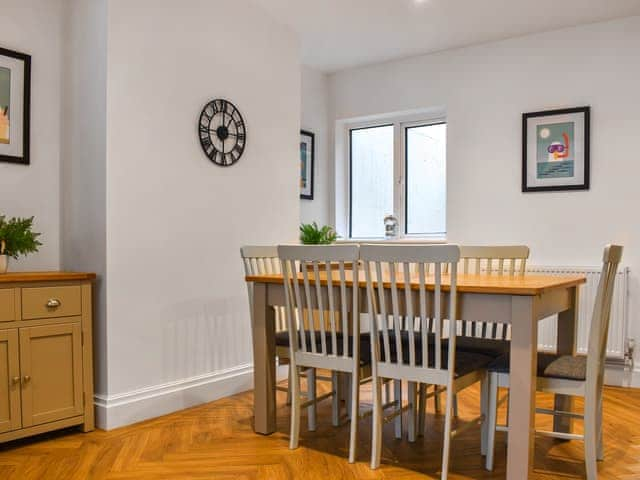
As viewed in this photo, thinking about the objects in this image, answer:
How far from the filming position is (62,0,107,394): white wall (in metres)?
3.02

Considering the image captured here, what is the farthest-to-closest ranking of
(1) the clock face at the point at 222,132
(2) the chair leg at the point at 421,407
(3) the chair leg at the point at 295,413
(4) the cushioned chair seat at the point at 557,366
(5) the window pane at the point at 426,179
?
1. (5) the window pane at the point at 426,179
2. (1) the clock face at the point at 222,132
3. (2) the chair leg at the point at 421,407
4. (3) the chair leg at the point at 295,413
5. (4) the cushioned chair seat at the point at 557,366

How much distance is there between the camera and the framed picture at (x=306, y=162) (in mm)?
5070

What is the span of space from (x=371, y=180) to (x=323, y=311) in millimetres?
2912

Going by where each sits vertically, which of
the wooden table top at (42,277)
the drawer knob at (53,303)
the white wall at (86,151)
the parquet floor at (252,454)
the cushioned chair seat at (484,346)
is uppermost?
the white wall at (86,151)

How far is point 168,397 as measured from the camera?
3287 mm

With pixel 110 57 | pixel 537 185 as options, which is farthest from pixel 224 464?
pixel 537 185

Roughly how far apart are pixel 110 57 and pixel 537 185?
3.02 metres

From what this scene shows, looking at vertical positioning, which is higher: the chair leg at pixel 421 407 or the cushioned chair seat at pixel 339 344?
the cushioned chair seat at pixel 339 344

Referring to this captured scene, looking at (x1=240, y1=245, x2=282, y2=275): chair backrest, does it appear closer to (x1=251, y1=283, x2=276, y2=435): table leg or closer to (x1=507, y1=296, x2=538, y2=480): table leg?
(x1=251, y1=283, x2=276, y2=435): table leg

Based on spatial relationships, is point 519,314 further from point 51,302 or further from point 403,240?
point 403,240

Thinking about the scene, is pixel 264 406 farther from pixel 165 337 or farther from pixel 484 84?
pixel 484 84

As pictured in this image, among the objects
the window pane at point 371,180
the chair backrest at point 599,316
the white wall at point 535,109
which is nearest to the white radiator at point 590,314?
the white wall at point 535,109

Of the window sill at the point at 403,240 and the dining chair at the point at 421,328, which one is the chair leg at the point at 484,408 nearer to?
the dining chair at the point at 421,328

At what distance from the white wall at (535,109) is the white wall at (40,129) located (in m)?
2.74
